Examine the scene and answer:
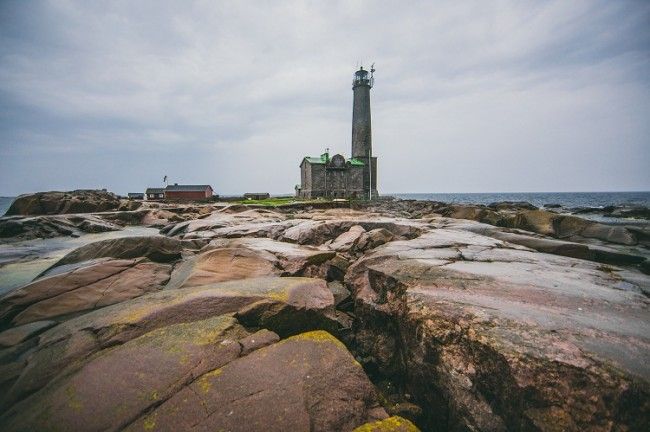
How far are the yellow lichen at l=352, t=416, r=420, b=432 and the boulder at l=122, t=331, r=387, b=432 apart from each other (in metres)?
0.10

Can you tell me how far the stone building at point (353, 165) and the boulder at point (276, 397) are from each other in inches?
1992

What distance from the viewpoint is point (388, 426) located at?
2.08 meters

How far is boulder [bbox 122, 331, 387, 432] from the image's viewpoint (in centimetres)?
196

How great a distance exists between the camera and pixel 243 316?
3.08 m

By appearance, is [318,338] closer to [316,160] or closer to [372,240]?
[372,240]

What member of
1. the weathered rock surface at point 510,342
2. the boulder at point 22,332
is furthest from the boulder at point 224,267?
the weathered rock surface at point 510,342

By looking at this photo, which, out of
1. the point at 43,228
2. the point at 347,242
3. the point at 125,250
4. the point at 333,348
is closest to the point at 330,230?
the point at 347,242

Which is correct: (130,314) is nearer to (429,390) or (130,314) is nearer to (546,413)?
(429,390)

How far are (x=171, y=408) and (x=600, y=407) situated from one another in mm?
2760

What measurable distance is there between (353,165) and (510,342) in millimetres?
53101

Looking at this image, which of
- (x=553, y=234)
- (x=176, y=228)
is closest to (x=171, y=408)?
(x=176, y=228)

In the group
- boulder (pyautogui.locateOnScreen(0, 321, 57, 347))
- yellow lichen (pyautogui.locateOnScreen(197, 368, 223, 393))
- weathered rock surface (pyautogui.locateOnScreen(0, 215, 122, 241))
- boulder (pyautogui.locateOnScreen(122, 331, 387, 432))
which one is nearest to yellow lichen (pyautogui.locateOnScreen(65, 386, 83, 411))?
boulder (pyautogui.locateOnScreen(122, 331, 387, 432))

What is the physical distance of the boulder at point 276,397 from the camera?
1.96 m

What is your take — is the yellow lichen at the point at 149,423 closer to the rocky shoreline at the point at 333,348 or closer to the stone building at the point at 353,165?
the rocky shoreline at the point at 333,348
